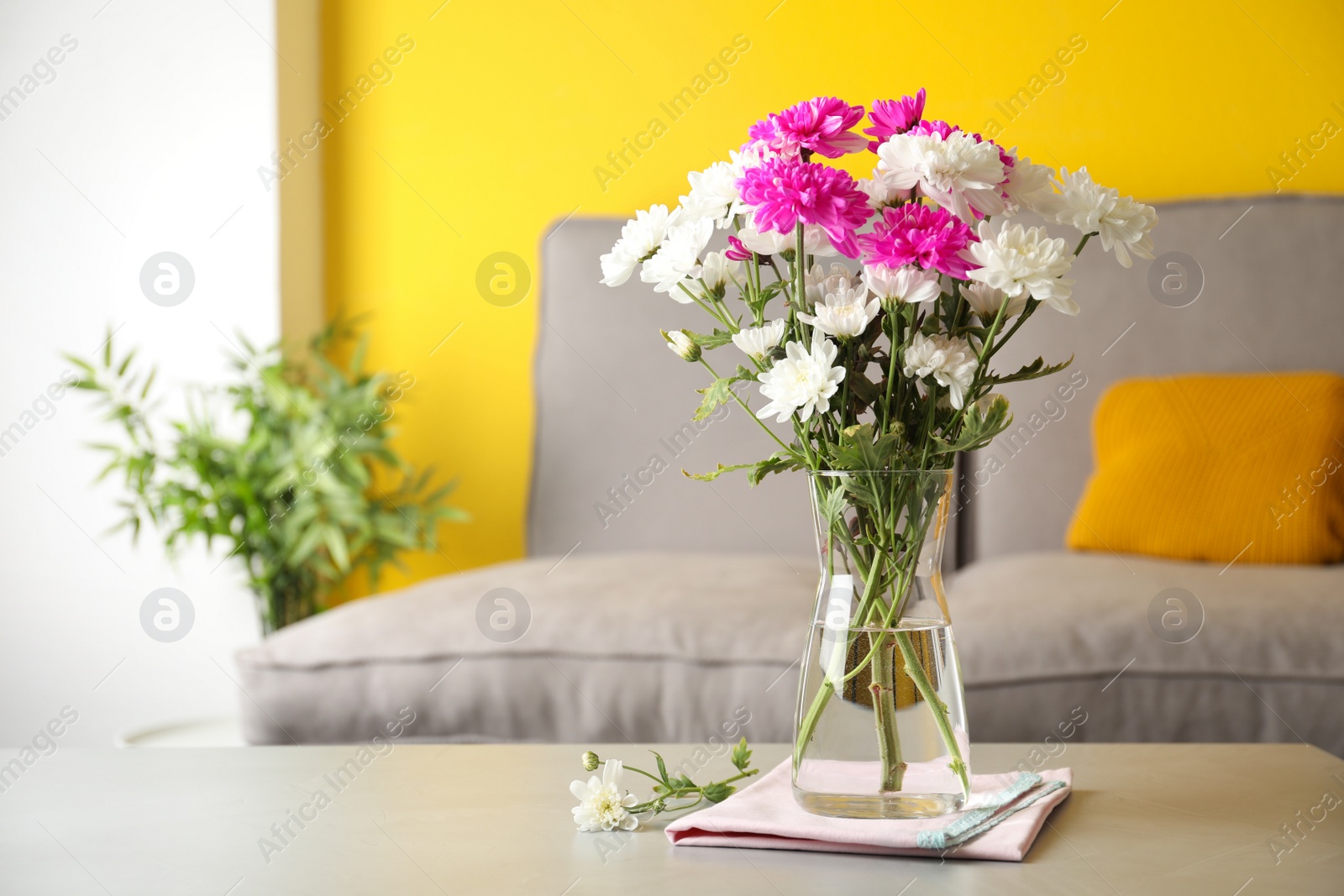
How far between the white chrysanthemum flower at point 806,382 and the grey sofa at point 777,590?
51 centimetres

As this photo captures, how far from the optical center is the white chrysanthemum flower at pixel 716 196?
Result: 66 cm

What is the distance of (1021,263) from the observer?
596 mm

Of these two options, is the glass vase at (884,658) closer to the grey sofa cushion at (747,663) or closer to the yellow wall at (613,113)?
the grey sofa cushion at (747,663)

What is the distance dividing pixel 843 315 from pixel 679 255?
0.11 m

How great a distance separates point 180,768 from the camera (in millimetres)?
910

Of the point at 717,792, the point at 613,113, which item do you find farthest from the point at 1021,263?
the point at 613,113

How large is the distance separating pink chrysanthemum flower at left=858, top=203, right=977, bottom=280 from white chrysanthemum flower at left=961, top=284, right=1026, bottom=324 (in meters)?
0.03

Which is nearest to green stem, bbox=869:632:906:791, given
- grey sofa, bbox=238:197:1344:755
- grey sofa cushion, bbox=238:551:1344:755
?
grey sofa, bbox=238:197:1344:755

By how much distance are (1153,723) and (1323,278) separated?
3.45 ft

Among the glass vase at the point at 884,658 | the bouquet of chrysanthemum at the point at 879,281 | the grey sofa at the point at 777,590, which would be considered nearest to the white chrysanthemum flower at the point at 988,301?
the bouquet of chrysanthemum at the point at 879,281

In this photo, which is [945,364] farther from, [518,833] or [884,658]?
[518,833]

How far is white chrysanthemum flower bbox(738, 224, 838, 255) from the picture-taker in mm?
659

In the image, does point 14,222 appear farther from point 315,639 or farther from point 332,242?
point 315,639

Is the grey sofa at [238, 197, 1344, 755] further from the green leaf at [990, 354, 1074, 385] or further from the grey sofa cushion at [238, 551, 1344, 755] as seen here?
the green leaf at [990, 354, 1074, 385]
